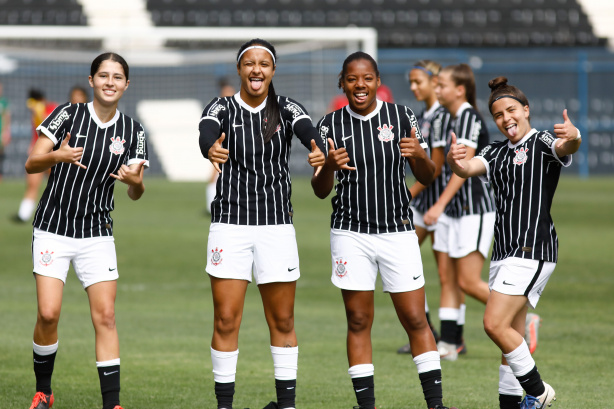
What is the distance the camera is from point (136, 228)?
15766 millimetres

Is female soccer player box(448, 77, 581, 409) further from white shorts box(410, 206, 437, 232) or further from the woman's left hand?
white shorts box(410, 206, 437, 232)

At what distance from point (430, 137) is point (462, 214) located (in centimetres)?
65

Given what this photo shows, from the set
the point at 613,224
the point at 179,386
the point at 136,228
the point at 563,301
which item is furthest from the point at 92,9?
the point at 179,386

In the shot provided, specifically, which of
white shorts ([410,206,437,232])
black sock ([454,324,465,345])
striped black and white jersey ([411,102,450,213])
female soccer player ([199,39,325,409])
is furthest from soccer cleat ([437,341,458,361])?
female soccer player ([199,39,325,409])

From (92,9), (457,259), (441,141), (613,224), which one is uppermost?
(92,9)

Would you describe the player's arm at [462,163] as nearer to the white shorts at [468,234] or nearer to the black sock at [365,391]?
the black sock at [365,391]

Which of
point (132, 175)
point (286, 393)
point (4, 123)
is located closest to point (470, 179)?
Result: point (286, 393)

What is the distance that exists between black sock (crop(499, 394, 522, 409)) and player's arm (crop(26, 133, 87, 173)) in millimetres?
2698

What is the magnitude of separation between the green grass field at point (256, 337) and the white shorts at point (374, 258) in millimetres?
970

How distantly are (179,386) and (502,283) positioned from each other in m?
2.37

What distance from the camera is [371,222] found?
5168 millimetres

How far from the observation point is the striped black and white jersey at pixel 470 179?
279 inches

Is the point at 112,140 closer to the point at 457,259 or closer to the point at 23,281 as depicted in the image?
the point at 457,259

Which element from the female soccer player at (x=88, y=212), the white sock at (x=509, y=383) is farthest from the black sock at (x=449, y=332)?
the female soccer player at (x=88, y=212)
